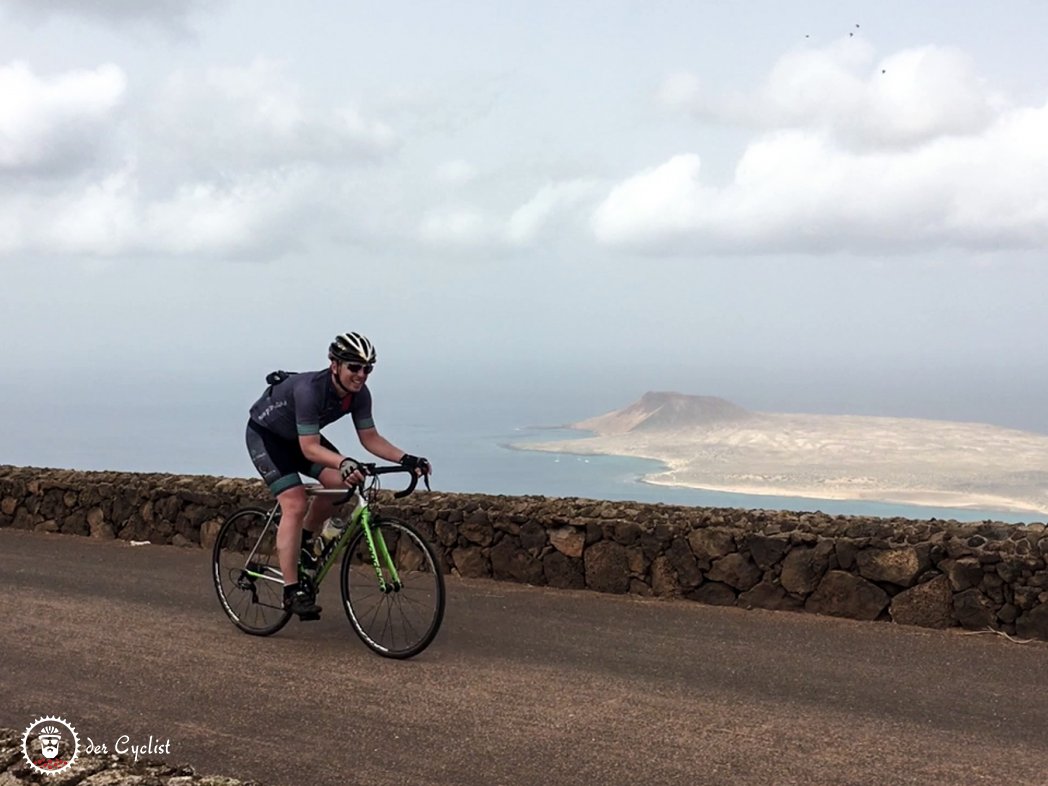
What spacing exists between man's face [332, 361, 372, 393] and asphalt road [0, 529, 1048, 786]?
1710 mm

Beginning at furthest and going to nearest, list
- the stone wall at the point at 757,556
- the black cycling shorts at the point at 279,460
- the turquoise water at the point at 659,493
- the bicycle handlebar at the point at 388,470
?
1. the turquoise water at the point at 659,493
2. the stone wall at the point at 757,556
3. the black cycling shorts at the point at 279,460
4. the bicycle handlebar at the point at 388,470

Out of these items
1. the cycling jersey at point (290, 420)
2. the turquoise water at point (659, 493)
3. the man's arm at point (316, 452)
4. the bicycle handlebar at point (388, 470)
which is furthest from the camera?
the turquoise water at point (659, 493)

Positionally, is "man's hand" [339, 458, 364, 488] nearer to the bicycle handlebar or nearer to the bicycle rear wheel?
the bicycle handlebar

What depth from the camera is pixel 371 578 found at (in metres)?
7.14

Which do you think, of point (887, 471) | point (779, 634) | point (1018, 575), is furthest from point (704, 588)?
point (887, 471)

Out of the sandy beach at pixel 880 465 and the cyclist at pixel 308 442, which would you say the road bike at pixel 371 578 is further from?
the sandy beach at pixel 880 465

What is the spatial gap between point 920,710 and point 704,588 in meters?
2.82

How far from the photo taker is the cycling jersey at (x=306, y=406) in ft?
23.1

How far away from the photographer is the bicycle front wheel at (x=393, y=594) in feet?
22.4

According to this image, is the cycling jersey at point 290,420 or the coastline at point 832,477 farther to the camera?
the coastline at point 832,477

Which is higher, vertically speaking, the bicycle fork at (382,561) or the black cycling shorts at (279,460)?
the black cycling shorts at (279,460)

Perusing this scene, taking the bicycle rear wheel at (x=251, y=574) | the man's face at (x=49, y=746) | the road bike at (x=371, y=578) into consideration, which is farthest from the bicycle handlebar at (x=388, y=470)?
the man's face at (x=49, y=746)

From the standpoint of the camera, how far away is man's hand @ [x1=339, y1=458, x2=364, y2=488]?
6.89 metres

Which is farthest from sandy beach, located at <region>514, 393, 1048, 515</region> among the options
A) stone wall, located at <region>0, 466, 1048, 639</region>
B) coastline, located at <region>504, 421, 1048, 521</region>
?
stone wall, located at <region>0, 466, 1048, 639</region>
